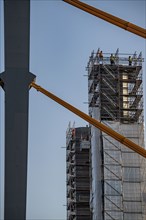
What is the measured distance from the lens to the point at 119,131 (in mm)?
42625

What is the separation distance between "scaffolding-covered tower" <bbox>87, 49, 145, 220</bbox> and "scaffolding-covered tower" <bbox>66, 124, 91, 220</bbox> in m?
5.96

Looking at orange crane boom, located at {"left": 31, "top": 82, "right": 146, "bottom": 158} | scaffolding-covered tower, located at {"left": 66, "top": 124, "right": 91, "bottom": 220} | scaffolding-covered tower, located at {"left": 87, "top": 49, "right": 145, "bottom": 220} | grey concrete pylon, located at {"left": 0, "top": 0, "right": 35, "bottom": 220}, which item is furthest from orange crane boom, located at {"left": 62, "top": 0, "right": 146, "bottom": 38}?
scaffolding-covered tower, located at {"left": 66, "top": 124, "right": 91, "bottom": 220}

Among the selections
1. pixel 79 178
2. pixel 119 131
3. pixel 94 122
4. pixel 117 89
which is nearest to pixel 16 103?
pixel 94 122

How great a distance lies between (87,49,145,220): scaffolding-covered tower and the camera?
136ft

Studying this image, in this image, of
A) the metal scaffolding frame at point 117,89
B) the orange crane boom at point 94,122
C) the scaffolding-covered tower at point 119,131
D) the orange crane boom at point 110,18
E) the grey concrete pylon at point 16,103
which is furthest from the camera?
the metal scaffolding frame at point 117,89

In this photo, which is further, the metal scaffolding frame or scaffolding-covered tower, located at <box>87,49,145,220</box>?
the metal scaffolding frame

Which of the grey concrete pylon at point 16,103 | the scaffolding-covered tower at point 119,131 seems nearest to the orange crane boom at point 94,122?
the grey concrete pylon at point 16,103

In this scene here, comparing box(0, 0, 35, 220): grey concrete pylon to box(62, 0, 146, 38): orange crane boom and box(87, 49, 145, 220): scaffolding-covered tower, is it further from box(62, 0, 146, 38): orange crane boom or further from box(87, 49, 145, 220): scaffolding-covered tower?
box(87, 49, 145, 220): scaffolding-covered tower

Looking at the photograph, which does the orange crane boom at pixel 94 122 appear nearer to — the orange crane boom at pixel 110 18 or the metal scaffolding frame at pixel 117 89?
the orange crane boom at pixel 110 18

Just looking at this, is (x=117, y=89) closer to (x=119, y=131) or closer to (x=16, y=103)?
(x=119, y=131)

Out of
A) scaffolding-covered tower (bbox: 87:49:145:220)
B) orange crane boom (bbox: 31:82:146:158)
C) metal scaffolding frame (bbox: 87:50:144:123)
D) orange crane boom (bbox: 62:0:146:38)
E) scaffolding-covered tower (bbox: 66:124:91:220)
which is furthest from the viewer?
scaffolding-covered tower (bbox: 66:124:91:220)

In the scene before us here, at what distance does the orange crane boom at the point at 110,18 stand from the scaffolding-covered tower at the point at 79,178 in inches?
1357

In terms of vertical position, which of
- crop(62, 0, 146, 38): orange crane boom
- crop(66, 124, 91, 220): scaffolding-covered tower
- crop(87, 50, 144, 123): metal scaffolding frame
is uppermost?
crop(87, 50, 144, 123): metal scaffolding frame

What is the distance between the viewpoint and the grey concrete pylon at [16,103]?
554 inches
